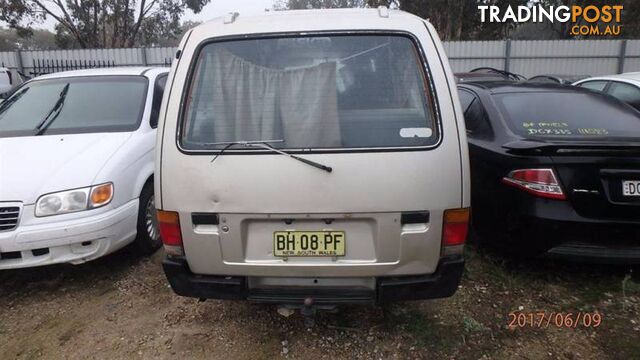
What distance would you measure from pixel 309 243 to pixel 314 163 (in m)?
0.42

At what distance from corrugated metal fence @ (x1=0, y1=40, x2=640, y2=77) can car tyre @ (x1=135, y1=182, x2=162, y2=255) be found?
605 inches

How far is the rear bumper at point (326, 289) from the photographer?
7.84 ft

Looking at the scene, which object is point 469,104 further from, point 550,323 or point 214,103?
point 214,103

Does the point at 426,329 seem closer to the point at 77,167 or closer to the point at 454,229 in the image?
the point at 454,229

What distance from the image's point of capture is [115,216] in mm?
3377

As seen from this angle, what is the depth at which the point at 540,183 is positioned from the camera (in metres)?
3.06

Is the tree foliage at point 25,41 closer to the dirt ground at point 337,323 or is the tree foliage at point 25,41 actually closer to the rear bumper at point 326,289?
the dirt ground at point 337,323

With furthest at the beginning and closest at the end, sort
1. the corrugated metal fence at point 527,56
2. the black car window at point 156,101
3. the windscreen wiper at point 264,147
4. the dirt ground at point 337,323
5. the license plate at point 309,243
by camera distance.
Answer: the corrugated metal fence at point 527,56, the black car window at point 156,101, the dirt ground at point 337,323, the license plate at point 309,243, the windscreen wiper at point 264,147

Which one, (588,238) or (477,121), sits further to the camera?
(477,121)

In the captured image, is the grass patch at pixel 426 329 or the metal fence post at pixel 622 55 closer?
the grass patch at pixel 426 329

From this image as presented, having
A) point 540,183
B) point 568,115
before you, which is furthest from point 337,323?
point 568,115

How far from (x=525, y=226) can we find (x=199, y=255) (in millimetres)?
2197

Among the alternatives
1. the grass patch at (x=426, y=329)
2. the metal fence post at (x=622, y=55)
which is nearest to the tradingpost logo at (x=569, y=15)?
the metal fence post at (x=622, y=55)

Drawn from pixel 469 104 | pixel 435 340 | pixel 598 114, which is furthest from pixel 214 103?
pixel 598 114
